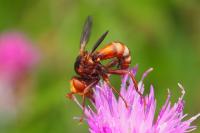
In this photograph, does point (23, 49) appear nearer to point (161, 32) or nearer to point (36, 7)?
point (36, 7)

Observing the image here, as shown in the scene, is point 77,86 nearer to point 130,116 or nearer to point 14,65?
point 130,116

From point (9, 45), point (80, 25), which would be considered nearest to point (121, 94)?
point (80, 25)

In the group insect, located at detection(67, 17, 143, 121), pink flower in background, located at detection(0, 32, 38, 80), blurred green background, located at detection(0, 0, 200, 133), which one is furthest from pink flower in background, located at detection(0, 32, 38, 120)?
insect, located at detection(67, 17, 143, 121)

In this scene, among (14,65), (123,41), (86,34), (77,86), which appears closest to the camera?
(77,86)

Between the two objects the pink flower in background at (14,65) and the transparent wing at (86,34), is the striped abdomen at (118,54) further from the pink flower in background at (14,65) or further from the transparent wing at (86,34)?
the pink flower in background at (14,65)

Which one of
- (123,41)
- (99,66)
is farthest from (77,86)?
(123,41)

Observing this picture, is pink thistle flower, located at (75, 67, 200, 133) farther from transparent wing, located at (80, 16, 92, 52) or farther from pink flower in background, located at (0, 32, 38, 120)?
pink flower in background, located at (0, 32, 38, 120)

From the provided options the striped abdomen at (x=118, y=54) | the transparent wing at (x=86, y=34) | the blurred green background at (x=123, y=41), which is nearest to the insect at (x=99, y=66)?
the striped abdomen at (x=118, y=54)
